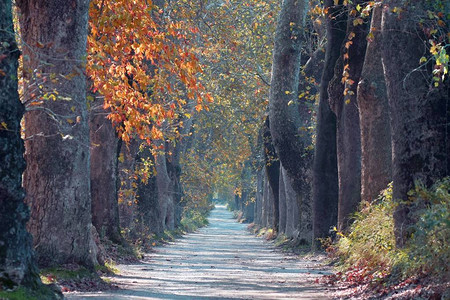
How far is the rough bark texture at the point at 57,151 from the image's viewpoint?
1304 centimetres

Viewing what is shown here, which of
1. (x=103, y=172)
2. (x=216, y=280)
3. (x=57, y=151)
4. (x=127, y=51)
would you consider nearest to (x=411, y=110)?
(x=216, y=280)

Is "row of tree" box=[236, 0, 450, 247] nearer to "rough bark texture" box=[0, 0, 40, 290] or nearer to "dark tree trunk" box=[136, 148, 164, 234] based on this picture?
"rough bark texture" box=[0, 0, 40, 290]

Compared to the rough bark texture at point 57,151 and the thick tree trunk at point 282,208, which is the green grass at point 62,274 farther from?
the thick tree trunk at point 282,208

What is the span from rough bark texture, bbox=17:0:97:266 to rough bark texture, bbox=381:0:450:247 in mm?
5118

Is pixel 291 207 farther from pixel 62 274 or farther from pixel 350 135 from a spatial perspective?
pixel 62 274

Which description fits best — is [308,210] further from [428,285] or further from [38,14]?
[428,285]

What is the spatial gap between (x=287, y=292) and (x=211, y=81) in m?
26.5

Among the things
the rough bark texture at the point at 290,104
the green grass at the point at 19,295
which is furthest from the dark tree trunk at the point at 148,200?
the green grass at the point at 19,295

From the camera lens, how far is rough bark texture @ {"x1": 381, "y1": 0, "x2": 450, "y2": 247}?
11547mm

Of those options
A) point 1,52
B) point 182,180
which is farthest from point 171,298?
point 182,180

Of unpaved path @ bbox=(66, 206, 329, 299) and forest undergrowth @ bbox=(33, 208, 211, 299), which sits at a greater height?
forest undergrowth @ bbox=(33, 208, 211, 299)

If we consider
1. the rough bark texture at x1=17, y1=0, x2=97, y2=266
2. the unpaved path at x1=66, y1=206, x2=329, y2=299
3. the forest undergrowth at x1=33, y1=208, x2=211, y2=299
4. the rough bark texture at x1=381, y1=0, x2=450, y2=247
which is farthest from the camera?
the rough bark texture at x1=17, y1=0, x2=97, y2=266

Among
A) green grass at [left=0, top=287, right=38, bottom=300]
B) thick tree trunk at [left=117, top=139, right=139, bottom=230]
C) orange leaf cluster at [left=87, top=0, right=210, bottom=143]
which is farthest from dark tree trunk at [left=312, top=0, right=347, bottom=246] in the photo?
green grass at [left=0, top=287, right=38, bottom=300]

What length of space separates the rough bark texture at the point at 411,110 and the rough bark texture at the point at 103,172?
10.2 m
